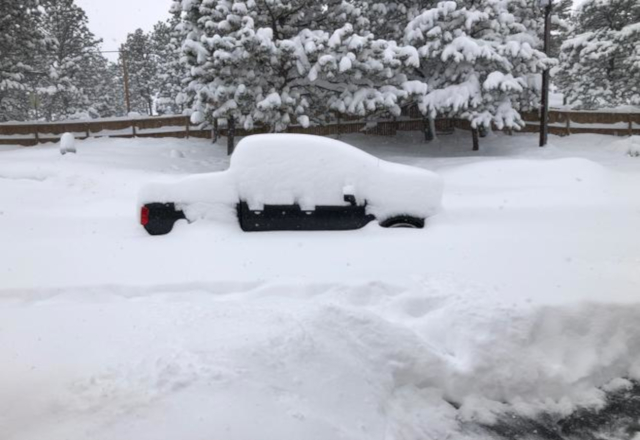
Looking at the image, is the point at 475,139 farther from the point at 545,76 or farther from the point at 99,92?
the point at 99,92

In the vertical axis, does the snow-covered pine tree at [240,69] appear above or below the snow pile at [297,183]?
above

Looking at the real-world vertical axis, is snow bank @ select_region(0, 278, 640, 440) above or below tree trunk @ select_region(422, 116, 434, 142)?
below

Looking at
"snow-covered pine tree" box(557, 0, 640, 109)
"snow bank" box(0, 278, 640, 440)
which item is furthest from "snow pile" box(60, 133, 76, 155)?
"snow-covered pine tree" box(557, 0, 640, 109)

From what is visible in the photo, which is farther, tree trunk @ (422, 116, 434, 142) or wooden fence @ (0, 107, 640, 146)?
tree trunk @ (422, 116, 434, 142)

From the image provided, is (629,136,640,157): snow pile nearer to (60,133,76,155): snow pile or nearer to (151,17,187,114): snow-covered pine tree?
(60,133,76,155): snow pile

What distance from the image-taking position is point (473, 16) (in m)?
17.6

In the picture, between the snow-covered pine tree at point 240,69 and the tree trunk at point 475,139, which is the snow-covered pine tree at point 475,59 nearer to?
the tree trunk at point 475,139

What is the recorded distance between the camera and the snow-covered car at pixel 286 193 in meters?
6.83

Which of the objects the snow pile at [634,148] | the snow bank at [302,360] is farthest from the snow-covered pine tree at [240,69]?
the snow pile at [634,148]

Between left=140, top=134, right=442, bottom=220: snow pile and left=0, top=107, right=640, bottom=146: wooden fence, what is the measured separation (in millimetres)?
15991

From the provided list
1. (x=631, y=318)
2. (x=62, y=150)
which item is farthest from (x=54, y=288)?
(x=62, y=150)

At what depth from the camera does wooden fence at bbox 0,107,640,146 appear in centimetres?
2305

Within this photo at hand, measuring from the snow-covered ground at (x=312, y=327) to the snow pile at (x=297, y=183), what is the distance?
0.40 meters

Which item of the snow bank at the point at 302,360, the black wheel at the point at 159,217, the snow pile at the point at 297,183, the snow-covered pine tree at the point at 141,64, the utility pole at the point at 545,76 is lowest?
the snow bank at the point at 302,360
